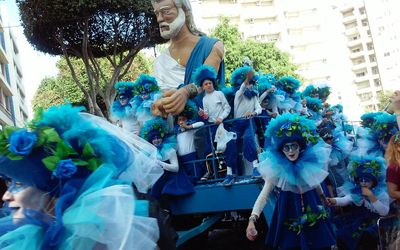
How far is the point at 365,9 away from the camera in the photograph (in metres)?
59.0

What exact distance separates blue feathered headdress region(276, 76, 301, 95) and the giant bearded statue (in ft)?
2.98

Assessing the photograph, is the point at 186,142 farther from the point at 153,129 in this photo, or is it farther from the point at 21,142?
the point at 21,142

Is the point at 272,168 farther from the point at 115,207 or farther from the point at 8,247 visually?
the point at 8,247

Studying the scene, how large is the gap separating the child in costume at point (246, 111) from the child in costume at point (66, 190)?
319 centimetres

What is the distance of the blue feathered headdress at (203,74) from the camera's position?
5.59m

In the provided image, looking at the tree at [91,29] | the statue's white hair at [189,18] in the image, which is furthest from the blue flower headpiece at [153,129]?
the tree at [91,29]

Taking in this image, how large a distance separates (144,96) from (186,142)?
3.37 ft

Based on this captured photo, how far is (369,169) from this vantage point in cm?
477

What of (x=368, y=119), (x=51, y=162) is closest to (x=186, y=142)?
(x=368, y=119)

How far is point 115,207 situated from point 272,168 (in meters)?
2.33

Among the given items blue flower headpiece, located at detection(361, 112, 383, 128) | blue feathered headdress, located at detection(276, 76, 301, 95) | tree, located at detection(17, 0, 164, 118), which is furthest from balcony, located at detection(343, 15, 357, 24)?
blue feathered headdress, located at detection(276, 76, 301, 95)

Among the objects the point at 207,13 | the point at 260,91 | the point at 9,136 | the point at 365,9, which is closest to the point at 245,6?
the point at 207,13

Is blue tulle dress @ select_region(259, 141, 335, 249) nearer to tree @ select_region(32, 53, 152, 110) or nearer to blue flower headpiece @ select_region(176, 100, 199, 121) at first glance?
blue flower headpiece @ select_region(176, 100, 199, 121)

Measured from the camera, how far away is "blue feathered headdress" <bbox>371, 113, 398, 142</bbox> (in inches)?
234
